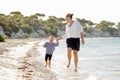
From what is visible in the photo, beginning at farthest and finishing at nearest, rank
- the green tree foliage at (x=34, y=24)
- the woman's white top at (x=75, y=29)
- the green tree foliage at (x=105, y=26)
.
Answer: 1. the green tree foliage at (x=105, y=26)
2. the green tree foliage at (x=34, y=24)
3. the woman's white top at (x=75, y=29)

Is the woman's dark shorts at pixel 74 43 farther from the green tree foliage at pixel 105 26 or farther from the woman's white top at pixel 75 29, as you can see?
the green tree foliage at pixel 105 26

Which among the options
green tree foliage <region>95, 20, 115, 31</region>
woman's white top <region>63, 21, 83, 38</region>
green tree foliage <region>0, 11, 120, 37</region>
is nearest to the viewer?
woman's white top <region>63, 21, 83, 38</region>

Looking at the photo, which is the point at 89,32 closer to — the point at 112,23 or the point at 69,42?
the point at 112,23

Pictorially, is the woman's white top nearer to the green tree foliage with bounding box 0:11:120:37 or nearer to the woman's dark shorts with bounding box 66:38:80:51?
the woman's dark shorts with bounding box 66:38:80:51

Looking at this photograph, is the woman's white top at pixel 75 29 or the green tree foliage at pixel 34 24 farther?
the green tree foliage at pixel 34 24

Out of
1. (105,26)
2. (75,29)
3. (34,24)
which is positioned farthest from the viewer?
(105,26)

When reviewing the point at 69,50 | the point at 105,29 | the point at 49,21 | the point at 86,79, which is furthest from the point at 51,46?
the point at 105,29

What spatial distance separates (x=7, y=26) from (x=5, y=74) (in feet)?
258

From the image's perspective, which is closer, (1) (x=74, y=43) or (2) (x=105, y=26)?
(1) (x=74, y=43)

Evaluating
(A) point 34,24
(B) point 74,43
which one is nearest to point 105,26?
(A) point 34,24

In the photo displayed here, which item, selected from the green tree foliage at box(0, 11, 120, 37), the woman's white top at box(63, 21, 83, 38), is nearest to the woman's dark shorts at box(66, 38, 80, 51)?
the woman's white top at box(63, 21, 83, 38)

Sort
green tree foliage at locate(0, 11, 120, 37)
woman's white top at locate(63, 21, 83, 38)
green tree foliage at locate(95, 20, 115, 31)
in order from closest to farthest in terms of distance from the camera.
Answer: woman's white top at locate(63, 21, 83, 38) → green tree foliage at locate(0, 11, 120, 37) → green tree foliage at locate(95, 20, 115, 31)

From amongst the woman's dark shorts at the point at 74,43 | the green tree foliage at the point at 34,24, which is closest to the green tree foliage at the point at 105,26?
the green tree foliage at the point at 34,24

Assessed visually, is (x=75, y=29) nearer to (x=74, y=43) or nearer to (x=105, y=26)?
(x=74, y=43)
